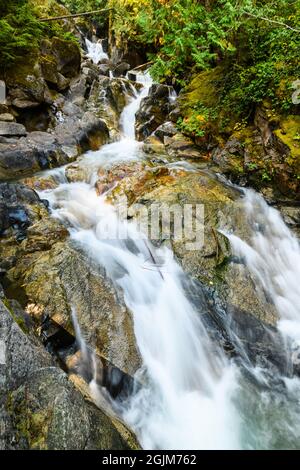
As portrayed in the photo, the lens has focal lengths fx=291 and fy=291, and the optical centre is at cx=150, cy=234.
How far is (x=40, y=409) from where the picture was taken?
2326 mm

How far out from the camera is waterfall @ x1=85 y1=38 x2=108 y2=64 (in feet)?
66.3

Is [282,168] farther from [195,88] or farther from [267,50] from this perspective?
[195,88]

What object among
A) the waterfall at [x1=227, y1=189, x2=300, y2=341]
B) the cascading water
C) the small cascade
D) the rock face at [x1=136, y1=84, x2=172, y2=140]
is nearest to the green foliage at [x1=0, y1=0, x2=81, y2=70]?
the small cascade

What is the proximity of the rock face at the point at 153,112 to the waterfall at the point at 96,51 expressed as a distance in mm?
10861

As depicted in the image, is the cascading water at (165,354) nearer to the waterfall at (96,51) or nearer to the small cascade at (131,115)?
the small cascade at (131,115)

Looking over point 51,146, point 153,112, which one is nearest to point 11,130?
point 51,146

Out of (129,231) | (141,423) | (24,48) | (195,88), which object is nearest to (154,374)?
(141,423)

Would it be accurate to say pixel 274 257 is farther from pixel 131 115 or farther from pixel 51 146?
pixel 131 115

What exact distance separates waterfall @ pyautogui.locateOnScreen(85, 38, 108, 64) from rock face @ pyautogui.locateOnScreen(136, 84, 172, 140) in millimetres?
10861

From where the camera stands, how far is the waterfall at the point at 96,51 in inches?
796

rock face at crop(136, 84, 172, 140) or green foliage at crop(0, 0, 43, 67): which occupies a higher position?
green foliage at crop(0, 0, 43, 67)

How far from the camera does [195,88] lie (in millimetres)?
9984

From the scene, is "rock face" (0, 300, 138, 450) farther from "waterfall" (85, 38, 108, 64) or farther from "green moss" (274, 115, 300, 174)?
"waterfall" (85, 38, 108, 64)

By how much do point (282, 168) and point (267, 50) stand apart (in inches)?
142
